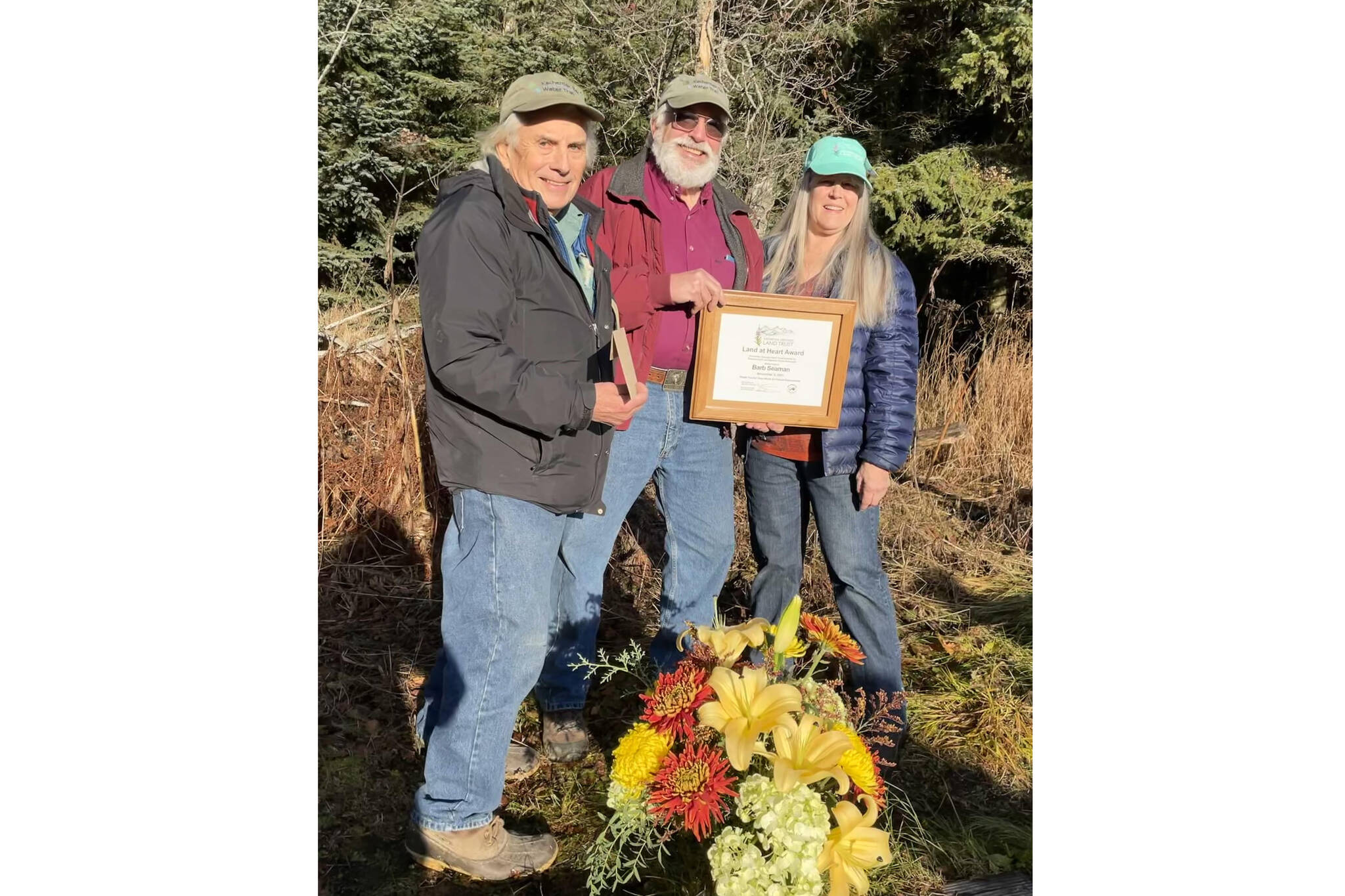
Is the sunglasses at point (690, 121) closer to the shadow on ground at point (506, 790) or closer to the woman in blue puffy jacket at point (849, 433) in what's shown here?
the woman in blue puffy jacket at point (849, 433)

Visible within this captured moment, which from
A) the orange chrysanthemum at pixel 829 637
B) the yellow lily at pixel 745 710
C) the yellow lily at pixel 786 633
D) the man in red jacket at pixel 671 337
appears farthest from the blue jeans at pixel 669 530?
the yellow lily at pixel 745 710

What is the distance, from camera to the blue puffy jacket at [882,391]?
303 cm

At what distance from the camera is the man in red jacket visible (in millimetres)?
2984

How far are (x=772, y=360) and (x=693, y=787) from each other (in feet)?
4.68

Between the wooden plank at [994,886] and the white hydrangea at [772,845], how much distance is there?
915mm

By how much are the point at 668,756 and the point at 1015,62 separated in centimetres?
1045

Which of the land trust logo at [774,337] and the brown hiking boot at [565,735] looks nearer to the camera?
Answer: the land trust logo at [774,337]

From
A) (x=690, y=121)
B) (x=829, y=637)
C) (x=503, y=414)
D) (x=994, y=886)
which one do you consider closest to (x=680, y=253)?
(x=690, y=121)

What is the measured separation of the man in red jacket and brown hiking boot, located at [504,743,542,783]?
75 millimetres

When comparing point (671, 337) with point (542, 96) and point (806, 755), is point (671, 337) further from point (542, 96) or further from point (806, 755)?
point (806, 755)

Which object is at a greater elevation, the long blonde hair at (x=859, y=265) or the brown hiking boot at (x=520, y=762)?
the long blonde hair at (x=859, y=265)

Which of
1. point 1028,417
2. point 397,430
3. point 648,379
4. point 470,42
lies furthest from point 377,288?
point 648,379

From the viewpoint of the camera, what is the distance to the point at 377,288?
11086 mm

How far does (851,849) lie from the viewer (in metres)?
2.01
